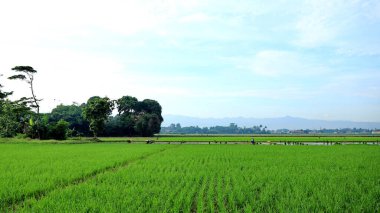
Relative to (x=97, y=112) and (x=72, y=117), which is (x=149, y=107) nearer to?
(x=72, y=117)

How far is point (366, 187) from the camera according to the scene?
10109 millimetres

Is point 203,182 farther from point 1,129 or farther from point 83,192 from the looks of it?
point 1,129

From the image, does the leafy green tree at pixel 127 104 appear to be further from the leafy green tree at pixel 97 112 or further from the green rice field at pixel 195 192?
the green rice field at pixel 195 192

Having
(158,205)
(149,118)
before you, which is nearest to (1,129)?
(149,118)

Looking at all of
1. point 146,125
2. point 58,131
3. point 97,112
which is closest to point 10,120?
point 58,131

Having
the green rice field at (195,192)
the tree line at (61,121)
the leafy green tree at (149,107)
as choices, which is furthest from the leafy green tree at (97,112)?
the green rice field at (195,192)

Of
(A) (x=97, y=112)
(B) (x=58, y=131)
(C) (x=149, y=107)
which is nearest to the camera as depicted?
(B) (x=58, y=131)

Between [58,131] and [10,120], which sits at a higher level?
[10,120]

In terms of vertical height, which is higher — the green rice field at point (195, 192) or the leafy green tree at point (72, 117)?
the leafy green tree at point (72, 117)

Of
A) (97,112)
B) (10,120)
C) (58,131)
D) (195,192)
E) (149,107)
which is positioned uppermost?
(149,107)

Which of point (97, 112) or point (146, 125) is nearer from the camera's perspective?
point (97, 112)

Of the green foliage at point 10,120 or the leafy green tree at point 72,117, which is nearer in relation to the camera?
the green foliage at point 10,120

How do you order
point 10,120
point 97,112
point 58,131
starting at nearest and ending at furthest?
point 58,131, point 10,120, point 97,112

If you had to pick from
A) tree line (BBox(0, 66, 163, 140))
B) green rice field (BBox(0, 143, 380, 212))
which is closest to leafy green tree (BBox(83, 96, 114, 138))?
tree line (BBox(0, 66, 163, 140))
